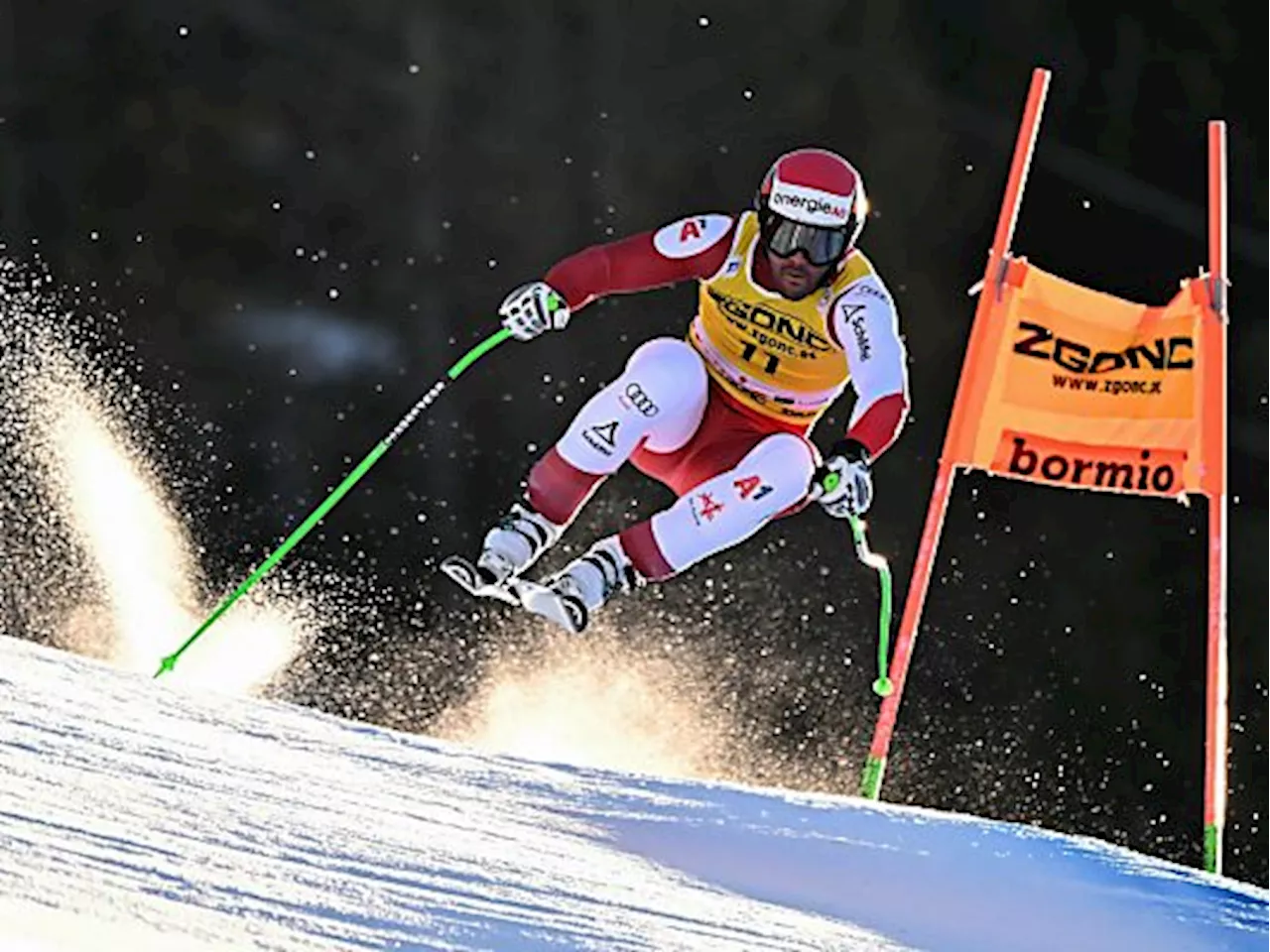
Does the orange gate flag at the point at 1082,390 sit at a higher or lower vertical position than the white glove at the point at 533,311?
higher

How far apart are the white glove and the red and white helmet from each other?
30 cm

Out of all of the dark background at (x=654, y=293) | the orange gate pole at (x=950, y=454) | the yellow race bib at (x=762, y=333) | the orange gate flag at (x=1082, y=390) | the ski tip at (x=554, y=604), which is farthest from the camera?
the dark background at (x=654, y=293)

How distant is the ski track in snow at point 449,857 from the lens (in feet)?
3.99

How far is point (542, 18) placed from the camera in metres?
5.50

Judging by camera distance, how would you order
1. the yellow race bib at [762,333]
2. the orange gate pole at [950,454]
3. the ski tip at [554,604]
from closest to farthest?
the ski tip at [554,604]
the yellow race bib at [762,333]
the orange gate pole at [950,454]

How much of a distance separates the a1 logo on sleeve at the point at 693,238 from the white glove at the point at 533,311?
0.16 metres

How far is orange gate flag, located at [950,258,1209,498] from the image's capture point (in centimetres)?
331

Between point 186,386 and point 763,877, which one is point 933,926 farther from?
point 186,386

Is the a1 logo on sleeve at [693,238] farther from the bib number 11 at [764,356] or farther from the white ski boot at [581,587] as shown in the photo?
the white ski boot at [581,587]

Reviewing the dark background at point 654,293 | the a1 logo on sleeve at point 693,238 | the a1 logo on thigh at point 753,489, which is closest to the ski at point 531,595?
the a1 logo on thigh at point 753,489

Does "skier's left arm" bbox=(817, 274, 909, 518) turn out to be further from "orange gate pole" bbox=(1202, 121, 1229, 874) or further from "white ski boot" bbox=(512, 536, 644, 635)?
"orange gate pole" bbox=(1202, 121, 1229, 874)

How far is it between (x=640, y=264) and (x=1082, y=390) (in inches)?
33.9

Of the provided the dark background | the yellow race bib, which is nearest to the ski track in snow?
the yellow race bib

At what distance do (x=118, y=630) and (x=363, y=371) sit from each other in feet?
3.28
